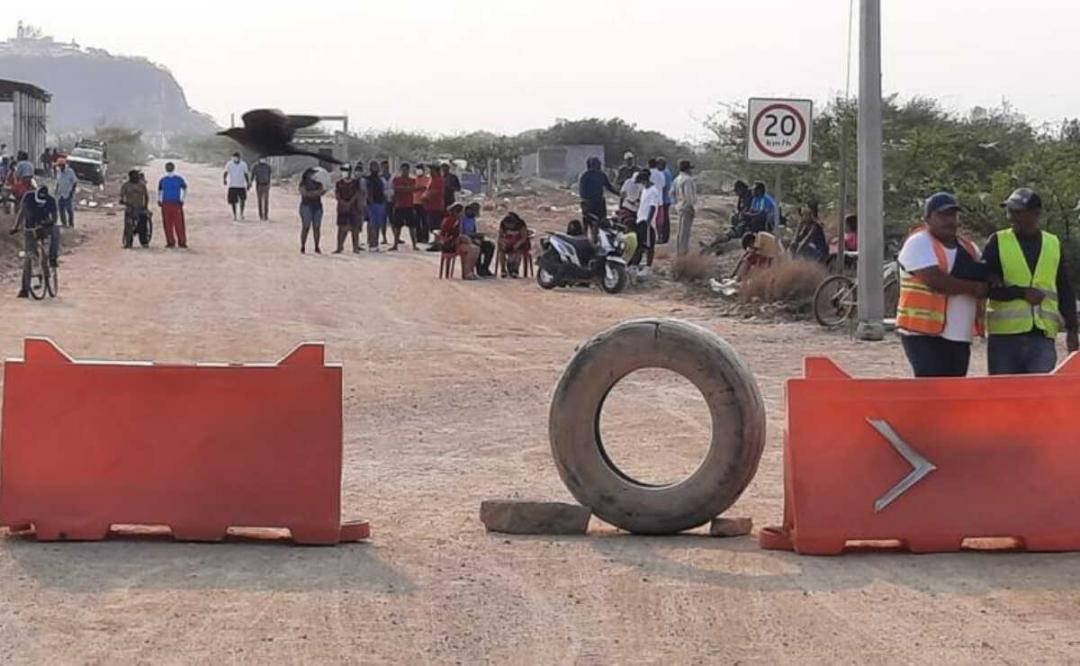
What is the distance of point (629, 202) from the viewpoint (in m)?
28.0

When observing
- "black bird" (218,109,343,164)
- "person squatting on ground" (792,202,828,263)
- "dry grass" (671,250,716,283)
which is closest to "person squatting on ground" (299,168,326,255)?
"dry grass" (671,250,716,283)

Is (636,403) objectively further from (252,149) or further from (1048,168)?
(1048,168)

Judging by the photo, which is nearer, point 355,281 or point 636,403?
point 636,403

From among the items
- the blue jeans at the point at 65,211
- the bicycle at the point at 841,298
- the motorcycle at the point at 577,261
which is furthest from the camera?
the blue jeans at the point at 65,211

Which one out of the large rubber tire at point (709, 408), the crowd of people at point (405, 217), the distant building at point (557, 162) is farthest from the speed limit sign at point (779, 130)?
the distant building at point (557, 162)

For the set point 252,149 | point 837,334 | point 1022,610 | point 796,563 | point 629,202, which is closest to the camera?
point 1022,610

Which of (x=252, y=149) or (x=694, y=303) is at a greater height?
(x=252, y=149)

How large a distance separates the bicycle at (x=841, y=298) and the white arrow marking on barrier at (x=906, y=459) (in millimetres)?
10975

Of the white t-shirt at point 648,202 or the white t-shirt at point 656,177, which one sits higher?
the white t-shirt at point 656,177

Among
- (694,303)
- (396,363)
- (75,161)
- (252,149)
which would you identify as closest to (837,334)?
(694,303)

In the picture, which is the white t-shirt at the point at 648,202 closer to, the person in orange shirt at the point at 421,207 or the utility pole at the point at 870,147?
the person in orange shirt at the point at 421,207

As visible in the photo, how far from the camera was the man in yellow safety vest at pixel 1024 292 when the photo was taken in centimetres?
969

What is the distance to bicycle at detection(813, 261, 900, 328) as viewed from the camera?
19.6 m

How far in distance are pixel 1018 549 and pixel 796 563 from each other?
4.09 ft
